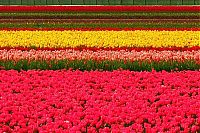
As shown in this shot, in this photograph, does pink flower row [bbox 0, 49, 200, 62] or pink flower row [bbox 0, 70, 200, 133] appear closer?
pink flower row [bbox 0, 70, 200, 133]

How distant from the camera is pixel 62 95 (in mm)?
9859

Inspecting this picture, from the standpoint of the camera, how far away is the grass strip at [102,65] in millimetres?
13445

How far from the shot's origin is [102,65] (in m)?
13.7

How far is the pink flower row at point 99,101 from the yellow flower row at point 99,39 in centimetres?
611

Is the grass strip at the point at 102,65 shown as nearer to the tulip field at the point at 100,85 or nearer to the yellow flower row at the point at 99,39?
the tulip field at the point at 100,85

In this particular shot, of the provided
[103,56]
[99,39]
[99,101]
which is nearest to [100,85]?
[99,101]

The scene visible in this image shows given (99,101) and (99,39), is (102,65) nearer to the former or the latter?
(99,101)

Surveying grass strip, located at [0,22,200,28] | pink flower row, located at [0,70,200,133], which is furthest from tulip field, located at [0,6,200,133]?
grass strip, located at [0,22,200,28]

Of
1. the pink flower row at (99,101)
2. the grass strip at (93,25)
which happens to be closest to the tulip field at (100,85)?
the pink flower row at (99,101)

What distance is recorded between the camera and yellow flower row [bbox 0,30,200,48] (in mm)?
18547

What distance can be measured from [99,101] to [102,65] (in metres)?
4.30

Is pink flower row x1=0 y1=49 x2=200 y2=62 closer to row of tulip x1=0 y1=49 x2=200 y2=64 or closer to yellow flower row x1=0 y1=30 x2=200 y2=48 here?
row of tulip x1=0 y1=49 x2=200 y2=64

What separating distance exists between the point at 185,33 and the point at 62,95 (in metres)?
12.7

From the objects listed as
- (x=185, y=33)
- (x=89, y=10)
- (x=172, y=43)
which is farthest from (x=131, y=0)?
(x=172, y=43)
